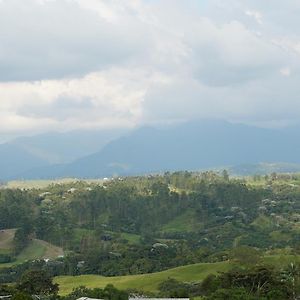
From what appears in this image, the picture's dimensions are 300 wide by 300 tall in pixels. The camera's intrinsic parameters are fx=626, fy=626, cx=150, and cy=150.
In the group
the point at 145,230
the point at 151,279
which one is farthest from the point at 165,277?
the point at 145,230

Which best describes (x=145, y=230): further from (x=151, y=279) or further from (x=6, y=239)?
(x=151, y=279)

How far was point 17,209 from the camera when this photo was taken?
15438cm

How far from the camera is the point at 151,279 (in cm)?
9006

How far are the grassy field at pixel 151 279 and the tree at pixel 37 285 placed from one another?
18757 mm

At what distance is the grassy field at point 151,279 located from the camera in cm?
8706

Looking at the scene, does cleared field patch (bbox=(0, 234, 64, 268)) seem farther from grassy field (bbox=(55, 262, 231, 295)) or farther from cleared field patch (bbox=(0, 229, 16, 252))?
grassy field (bbox=(55, 262, 231, 295))

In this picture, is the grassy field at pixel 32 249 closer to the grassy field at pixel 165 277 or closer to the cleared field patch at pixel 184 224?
the cleared field patch at pixel 184 224

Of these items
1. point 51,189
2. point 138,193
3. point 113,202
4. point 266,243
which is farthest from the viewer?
point 51,189

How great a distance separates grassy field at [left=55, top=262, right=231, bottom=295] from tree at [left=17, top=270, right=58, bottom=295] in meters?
18.8

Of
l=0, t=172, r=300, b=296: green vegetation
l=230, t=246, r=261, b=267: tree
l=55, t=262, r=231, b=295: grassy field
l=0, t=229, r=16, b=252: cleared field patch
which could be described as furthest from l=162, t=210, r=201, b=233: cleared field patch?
l=230, t=246, r=261, b=267: tree

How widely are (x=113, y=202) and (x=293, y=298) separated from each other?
A: 10771 centimetres

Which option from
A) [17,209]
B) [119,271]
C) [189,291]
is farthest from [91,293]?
[17,209]

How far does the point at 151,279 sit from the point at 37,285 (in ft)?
87.8

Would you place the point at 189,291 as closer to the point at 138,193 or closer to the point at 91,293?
the point at 91,293
